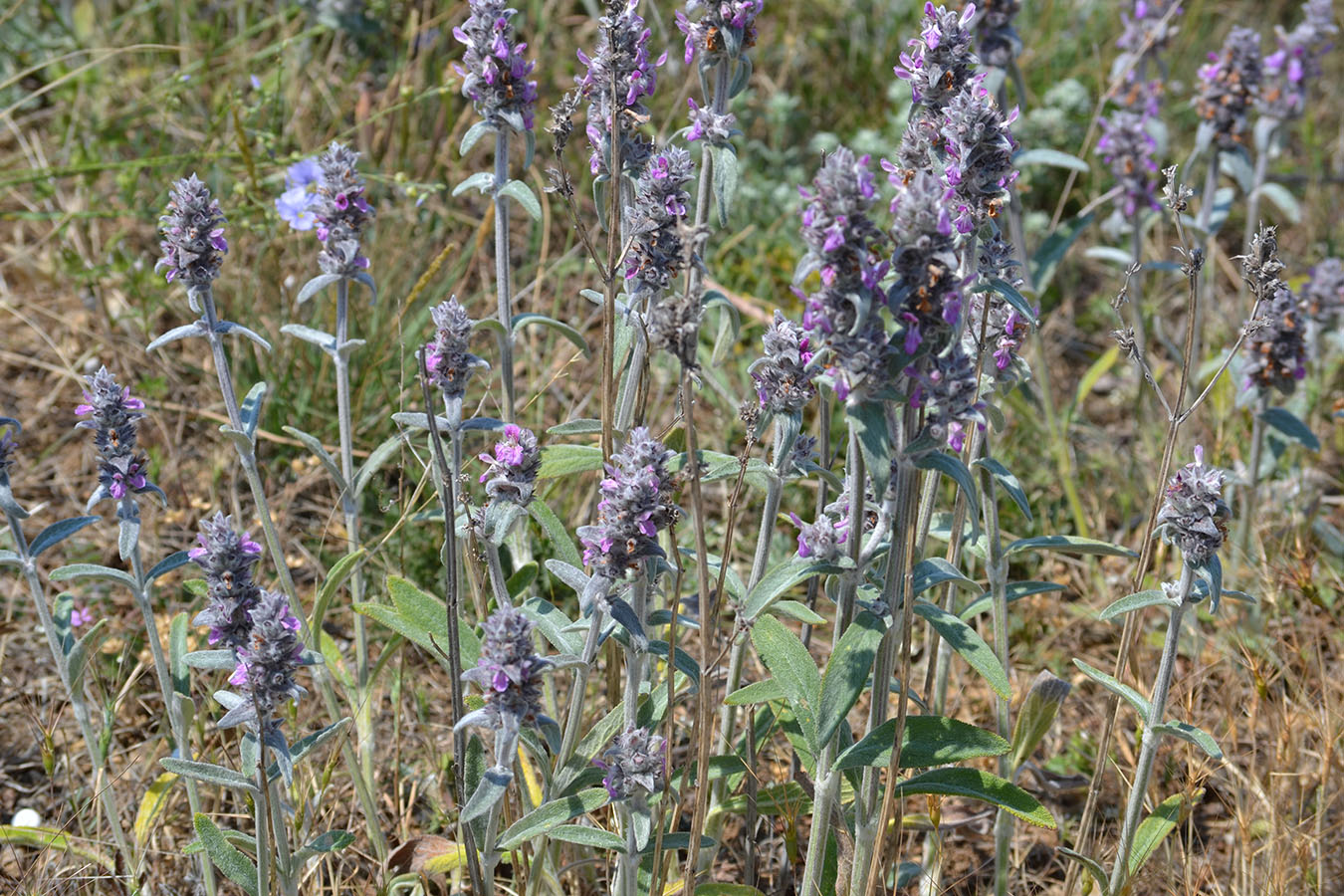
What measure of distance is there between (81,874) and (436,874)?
2.61 ft

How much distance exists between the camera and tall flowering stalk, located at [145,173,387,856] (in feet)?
8.17

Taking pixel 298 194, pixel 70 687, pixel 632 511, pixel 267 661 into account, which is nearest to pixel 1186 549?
pixel 632 511

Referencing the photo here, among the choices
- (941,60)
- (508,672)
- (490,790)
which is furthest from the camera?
(941,60)

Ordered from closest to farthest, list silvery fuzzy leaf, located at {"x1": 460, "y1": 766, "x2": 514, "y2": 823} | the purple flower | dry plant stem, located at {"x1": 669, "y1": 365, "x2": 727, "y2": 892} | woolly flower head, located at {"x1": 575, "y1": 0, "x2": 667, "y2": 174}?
dry plant stem, located at {"x1": 669, "y1": 365, "x2": 727, "y2": 892} < silvery fuzzy leaf, located at {"x1": 460, "y1": 766, "x2": 514, "y2": 823} < woolly flower head, located at {"x1": 575, "y1": 0, "x2": 667, "y2": 174} < the purple flower

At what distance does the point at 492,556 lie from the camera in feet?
7.71

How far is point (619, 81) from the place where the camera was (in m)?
2.41

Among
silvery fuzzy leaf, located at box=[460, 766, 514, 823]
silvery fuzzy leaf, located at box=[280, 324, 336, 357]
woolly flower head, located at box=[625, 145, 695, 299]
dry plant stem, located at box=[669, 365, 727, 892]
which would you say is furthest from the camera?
silvery fuzzy leaf, located at box=[280, 324, 336, 357]

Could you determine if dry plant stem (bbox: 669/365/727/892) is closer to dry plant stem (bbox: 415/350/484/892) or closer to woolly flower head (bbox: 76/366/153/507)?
dry plant stem (bbox: 415/350/484/892)

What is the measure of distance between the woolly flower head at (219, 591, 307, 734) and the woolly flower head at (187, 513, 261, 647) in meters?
0.02

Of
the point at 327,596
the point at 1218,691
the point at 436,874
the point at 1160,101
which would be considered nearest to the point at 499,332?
the point at 327,596

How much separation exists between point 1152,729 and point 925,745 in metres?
0.50

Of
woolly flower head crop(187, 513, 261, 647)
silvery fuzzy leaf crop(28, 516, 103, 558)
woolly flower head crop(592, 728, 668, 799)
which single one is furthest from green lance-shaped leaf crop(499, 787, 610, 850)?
silvery fuzzy leaf crop(28, 516, 103, 558)

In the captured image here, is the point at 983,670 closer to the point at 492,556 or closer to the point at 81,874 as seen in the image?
the point at 492,556

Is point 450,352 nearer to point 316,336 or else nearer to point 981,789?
point 316,336
